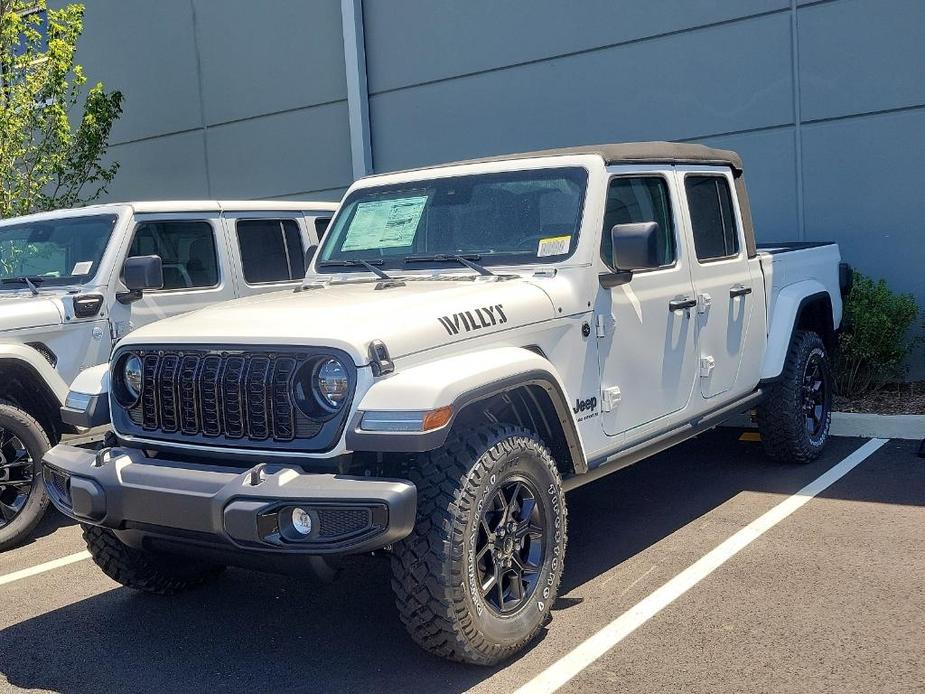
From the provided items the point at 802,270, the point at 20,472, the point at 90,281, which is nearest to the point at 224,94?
the point at 90,281

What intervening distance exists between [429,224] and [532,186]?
0.56 meters

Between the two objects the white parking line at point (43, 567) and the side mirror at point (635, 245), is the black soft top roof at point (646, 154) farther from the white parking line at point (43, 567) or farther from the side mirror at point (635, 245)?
the white parking line at point (43, 567)

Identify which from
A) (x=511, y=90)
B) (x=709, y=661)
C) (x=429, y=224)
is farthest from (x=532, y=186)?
(x=511, y=90)

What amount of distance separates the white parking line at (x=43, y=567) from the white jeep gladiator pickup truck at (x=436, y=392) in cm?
105

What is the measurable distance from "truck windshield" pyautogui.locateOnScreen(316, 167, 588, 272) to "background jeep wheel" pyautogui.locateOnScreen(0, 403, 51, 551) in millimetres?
1957

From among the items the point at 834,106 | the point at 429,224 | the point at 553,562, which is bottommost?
the point at 553,562

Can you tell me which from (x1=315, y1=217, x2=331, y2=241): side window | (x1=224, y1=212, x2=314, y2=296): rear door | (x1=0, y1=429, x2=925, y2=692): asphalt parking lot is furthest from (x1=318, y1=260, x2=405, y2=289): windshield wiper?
(x1=315, y1=217, x2=331, y2=241): side window

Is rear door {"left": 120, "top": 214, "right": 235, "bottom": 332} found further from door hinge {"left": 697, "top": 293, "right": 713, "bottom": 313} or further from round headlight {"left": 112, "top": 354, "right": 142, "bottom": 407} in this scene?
door hinge {"left": 697, "top": 293, "right": 713, "bottom": 313}

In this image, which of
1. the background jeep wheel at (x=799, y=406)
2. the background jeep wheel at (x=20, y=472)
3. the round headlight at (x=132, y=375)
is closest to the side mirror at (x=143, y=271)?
the background jeep wheel at (x=20, y=472)

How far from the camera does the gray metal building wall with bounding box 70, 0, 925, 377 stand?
8211 mm

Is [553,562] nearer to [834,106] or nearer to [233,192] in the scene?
[834,106]

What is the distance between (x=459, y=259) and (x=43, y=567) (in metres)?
2.86

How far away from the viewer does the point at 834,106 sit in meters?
8.36

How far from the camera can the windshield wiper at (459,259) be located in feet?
14.4
